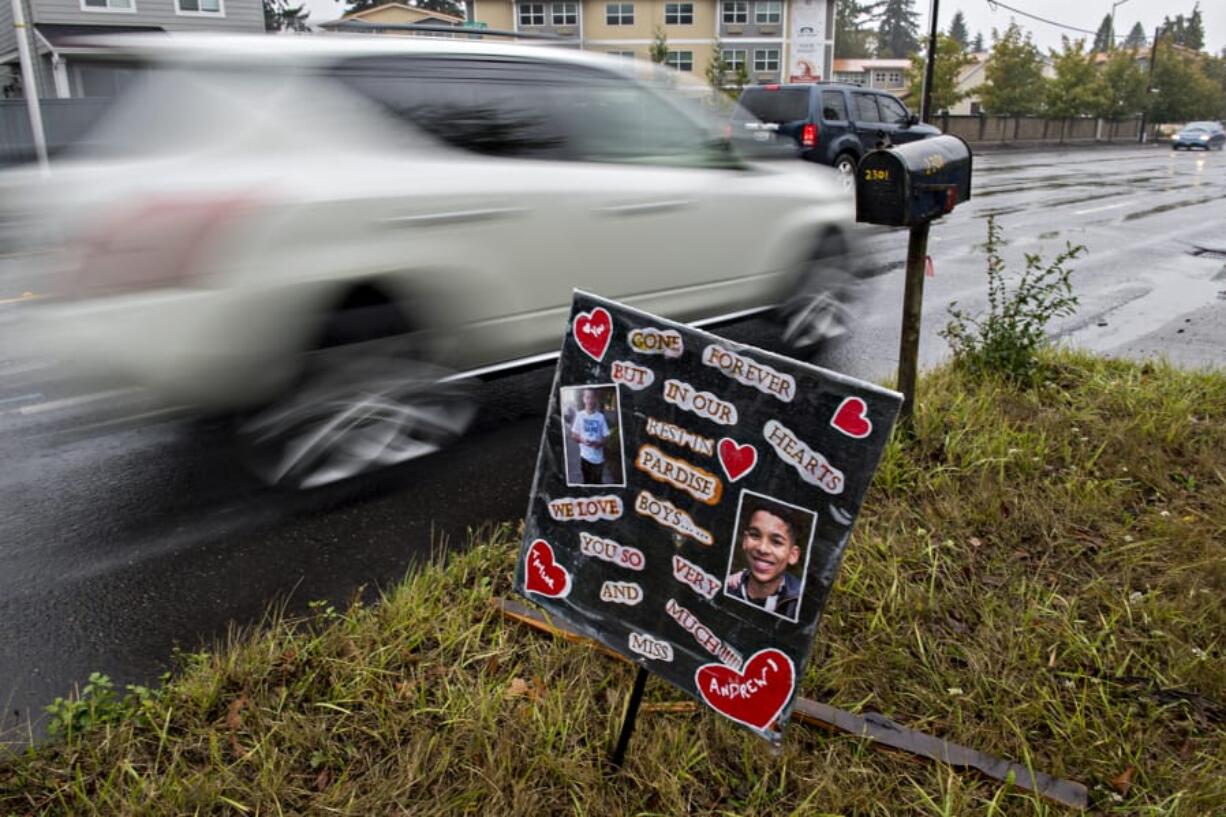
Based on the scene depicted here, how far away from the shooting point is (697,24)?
170ft

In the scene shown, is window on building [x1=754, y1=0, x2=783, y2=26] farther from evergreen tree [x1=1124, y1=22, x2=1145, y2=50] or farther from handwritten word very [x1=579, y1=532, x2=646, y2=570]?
evergreen tree [x1=1124, y1=22, x2=1145, y2=50]

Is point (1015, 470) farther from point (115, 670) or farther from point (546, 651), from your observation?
point (115, 670)

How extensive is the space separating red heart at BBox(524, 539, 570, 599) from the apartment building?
171 feet

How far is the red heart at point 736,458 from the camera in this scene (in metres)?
2.08

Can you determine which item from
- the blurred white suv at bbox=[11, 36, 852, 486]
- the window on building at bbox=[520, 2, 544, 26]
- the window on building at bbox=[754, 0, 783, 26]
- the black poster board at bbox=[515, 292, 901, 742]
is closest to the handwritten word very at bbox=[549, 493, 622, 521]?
the black poster board at bbox=[515, 292, 901, 742]

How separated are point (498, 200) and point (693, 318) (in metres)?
1.64

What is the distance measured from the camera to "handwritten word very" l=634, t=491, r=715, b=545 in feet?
7.18

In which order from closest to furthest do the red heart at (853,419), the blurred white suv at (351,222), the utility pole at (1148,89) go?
the red heart at (853,419) < the blurred white suv at (351,222) < the utility pole at (1148,89)

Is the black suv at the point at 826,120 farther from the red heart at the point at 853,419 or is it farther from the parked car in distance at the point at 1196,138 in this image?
the parked car in distance at the point at 1196,138

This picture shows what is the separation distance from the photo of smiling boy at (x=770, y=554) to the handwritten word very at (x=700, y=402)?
0.57 feet

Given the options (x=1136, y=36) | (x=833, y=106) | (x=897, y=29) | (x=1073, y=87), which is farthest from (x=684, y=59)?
(x=1136, y=36)

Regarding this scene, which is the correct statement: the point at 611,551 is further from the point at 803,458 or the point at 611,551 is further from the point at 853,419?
the point at 853,419

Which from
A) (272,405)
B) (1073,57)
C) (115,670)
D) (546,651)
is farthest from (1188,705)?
(1073,57)

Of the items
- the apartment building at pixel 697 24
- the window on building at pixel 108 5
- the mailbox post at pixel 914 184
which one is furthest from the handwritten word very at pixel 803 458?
the apartment building at pixel 697 24
